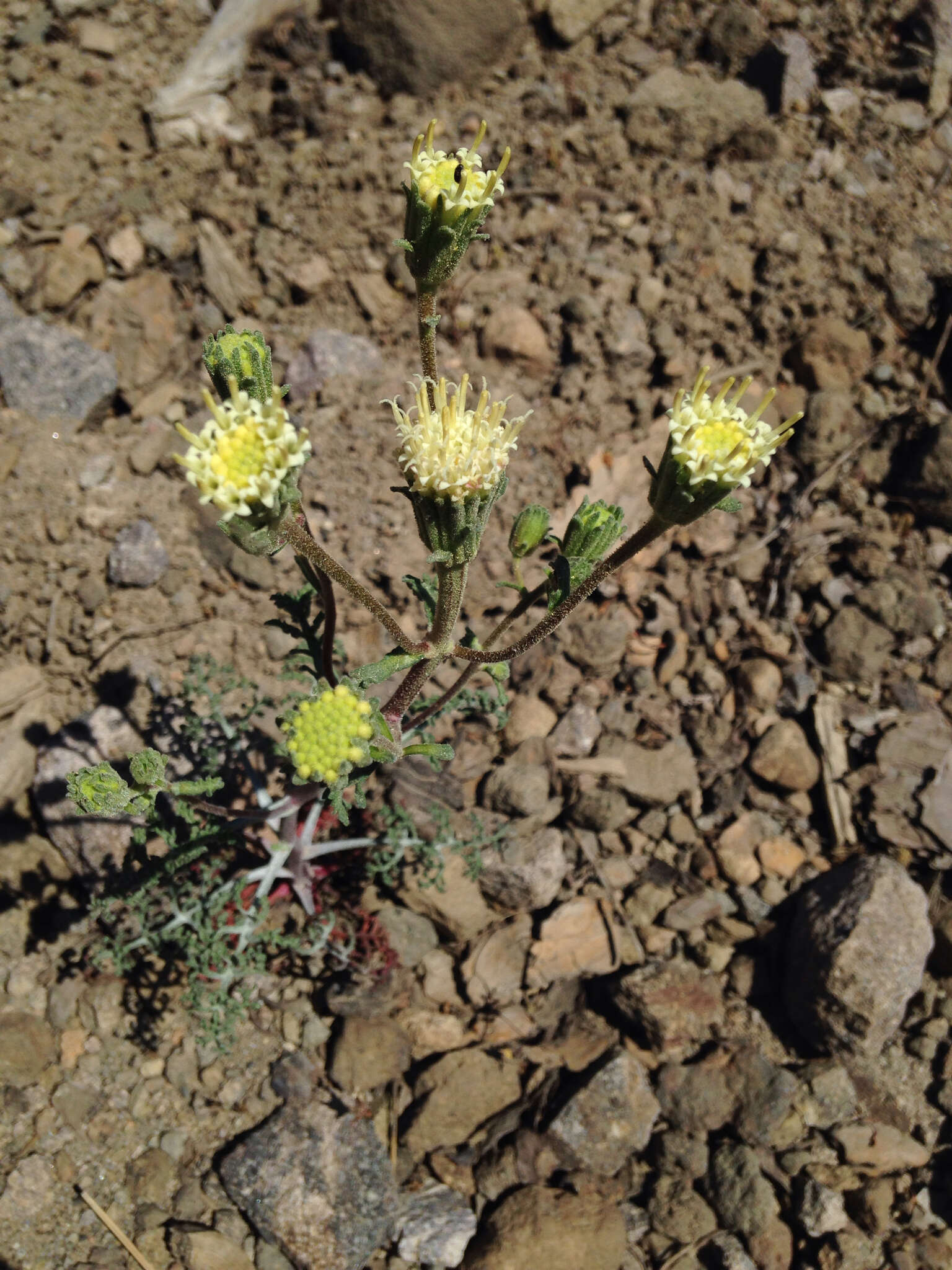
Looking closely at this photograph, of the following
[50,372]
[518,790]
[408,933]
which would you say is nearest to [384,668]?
[518,790]

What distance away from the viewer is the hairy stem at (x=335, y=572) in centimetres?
259

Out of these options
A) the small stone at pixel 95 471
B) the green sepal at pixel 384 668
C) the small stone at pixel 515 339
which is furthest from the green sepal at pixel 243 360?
the small stone at pixel 515 339

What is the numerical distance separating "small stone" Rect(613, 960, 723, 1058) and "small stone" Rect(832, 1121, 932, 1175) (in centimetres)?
63

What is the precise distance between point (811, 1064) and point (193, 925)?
8.54ft

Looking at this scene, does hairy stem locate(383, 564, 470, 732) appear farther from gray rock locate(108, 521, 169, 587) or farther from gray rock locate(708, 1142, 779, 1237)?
gray rock locate(708, 1142, 779, 1237)

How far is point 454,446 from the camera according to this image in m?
2.61

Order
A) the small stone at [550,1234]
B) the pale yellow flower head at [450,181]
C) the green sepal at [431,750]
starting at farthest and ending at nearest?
1. the small stone at [550,1234]
2. the green sepal at [431,750]
3. the pale yellow flower head at [450,181]

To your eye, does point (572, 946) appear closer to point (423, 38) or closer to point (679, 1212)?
point (679, 1212)

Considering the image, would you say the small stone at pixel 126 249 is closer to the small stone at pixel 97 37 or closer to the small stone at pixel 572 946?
the small stone at pixel 97 37

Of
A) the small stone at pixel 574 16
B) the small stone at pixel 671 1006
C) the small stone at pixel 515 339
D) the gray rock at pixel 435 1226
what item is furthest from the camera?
the small stone at pixel 574 16

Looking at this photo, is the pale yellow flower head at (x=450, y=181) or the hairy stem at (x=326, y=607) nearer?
the pale yellow flower head at (x=450, y=181)

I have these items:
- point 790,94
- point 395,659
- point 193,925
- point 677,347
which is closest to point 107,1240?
point 193,925

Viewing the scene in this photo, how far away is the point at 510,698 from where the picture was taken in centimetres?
455

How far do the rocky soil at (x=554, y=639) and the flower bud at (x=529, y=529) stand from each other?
1626mm
